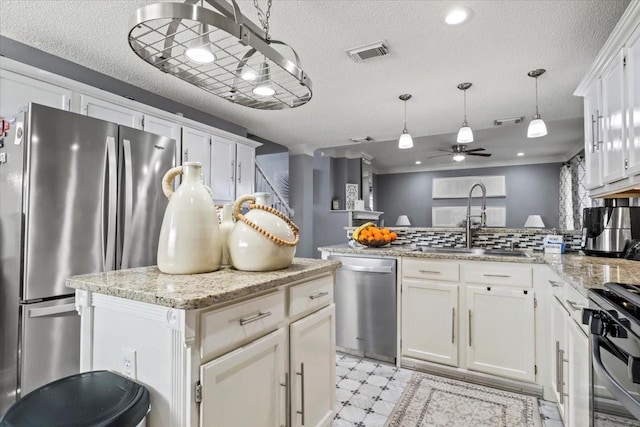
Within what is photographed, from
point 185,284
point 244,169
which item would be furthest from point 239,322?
point 244,169

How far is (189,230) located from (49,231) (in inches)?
42.0

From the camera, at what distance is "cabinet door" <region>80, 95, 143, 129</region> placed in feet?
8.26

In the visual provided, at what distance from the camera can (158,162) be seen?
7.63 ft

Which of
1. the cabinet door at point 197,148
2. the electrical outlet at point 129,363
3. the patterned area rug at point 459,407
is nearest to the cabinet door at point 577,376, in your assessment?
the patterned area rug at point 459,407

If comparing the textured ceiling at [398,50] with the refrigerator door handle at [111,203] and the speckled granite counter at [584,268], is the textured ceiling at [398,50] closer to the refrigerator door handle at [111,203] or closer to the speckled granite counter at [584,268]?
the refrigerator door handle at [111,203]

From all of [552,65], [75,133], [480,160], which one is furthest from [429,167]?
[75,133]

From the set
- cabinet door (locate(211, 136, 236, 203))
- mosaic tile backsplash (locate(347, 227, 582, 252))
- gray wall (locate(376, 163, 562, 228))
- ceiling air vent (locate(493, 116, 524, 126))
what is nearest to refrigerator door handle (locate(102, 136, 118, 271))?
cabinet door (locate(211, 136, 236, 203))

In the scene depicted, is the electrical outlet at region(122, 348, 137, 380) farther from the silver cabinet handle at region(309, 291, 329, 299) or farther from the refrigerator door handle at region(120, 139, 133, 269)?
the refrigerator door handle at region(120, 139, 133, 269)

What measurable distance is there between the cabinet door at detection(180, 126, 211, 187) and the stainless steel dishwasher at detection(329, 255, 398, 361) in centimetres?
169

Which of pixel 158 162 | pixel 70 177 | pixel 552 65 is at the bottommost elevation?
pixel 70 177

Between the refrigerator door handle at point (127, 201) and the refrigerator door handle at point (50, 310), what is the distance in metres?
0.34

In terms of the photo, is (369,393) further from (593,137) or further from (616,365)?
(593,137)

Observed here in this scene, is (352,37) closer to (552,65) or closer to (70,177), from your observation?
(552,65)

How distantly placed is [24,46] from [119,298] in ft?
8.22
